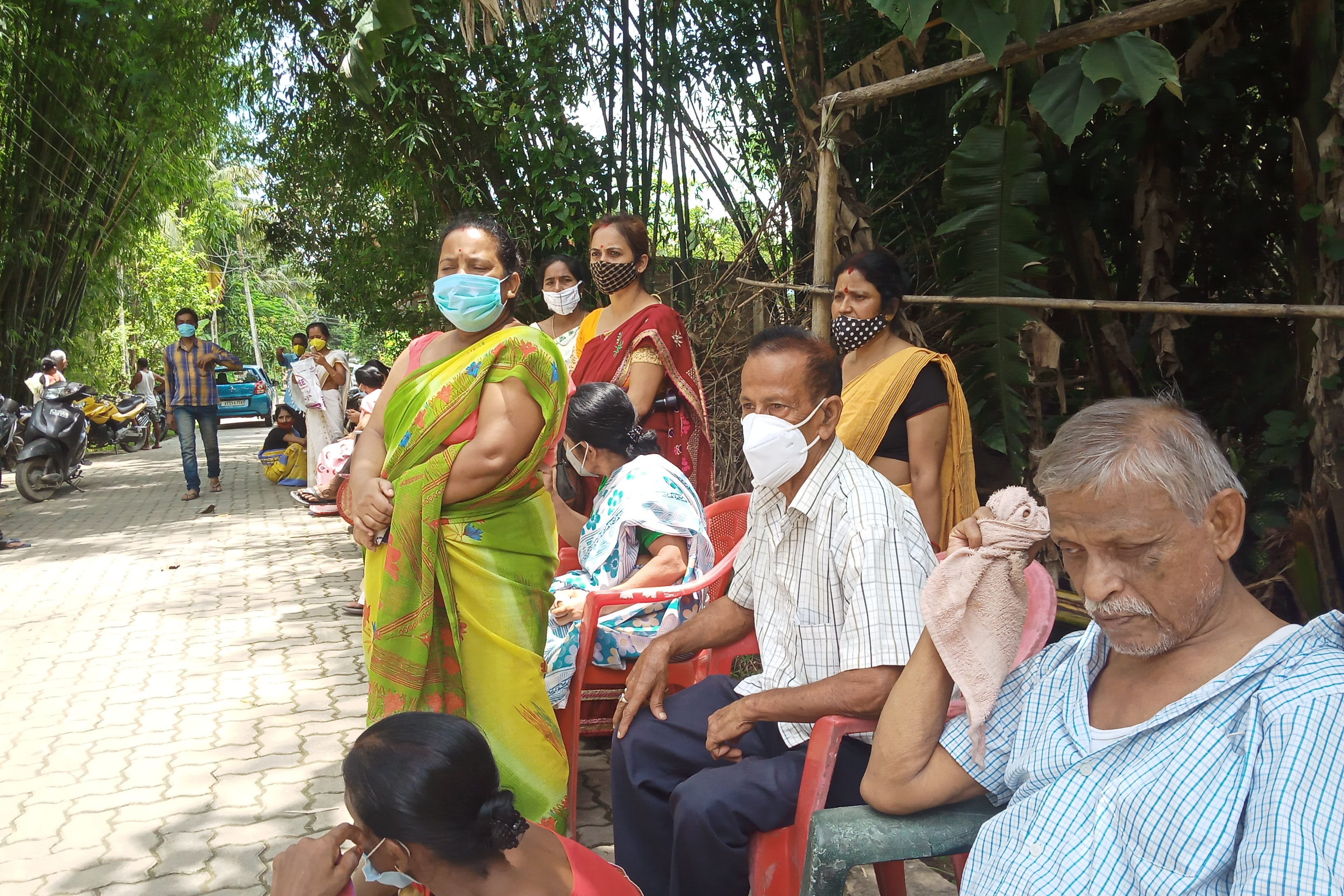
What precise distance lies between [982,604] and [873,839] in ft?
1.41

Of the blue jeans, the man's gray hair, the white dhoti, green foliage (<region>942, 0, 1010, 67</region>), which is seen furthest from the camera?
the blue jeans

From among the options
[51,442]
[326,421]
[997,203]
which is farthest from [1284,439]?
[51,442]

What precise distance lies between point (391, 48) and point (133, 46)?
808cm

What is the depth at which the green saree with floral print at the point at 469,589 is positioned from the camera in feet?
9.20

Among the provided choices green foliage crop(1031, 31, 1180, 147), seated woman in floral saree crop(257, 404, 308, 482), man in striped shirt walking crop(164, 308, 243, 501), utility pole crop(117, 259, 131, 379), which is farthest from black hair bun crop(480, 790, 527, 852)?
utility pole crop(117, 259, 131, 379)

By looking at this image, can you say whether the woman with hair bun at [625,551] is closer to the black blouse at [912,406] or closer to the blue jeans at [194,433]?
the black blouse at [912,406]

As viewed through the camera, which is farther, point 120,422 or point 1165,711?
point 120,422

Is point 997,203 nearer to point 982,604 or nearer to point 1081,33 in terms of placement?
point 1081,33

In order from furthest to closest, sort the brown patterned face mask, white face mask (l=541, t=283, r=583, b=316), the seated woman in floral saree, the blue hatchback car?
the blue hatchback car
the seated woman in floral saree
white face mask (l=541, t=283, r=583, b=316)
the brown patterned face mask

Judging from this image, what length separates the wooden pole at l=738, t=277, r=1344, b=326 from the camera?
2494mm

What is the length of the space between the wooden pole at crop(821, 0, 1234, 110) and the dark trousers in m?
1.74

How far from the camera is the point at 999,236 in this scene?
12.0 ft

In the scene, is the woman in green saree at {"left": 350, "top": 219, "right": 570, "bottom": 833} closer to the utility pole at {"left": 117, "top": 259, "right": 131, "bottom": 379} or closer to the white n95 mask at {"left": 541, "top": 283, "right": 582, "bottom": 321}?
the white n95 mask at {"left": 541, "top": 283, "right": 582, "bottom": 321}

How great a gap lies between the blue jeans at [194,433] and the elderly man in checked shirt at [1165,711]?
35.0 feet
